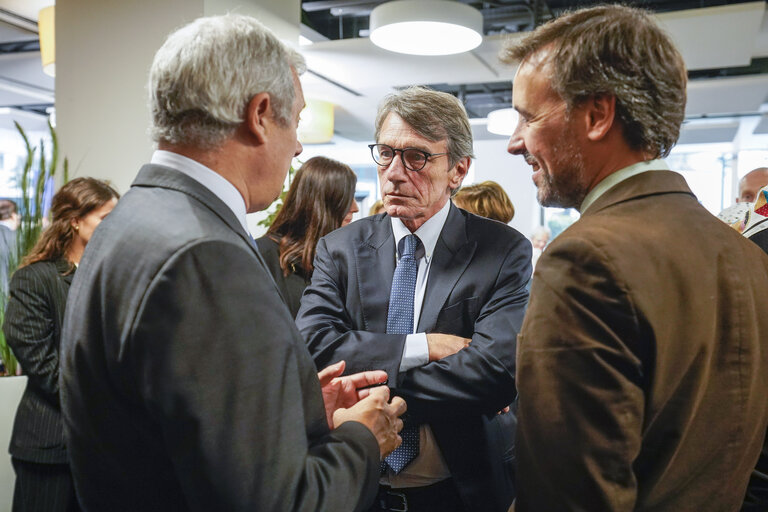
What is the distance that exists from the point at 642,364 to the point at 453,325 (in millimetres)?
726

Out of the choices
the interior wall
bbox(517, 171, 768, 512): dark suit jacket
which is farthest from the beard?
the interior wall

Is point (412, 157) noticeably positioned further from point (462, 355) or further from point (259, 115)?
point (259, 115)

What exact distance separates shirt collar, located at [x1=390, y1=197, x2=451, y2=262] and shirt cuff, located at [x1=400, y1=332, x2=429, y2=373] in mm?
266

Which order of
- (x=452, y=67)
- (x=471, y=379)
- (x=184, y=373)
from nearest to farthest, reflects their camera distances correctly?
(x=184, y=373)
(x=471, y=379)
(x=452, y=67)

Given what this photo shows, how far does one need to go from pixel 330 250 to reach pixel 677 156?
469 inches

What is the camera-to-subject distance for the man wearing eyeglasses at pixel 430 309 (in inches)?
59.8

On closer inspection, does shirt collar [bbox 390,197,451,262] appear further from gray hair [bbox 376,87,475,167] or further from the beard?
the beard

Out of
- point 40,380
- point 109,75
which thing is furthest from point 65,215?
point 109,75

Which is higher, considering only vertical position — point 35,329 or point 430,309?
point 430,309

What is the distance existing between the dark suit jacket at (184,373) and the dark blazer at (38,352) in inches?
72.2

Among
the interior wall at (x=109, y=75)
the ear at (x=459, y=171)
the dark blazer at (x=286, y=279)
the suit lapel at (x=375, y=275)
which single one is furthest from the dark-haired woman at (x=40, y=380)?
the ear at (x=459, y=171)

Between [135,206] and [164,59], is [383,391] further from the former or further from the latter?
[164,59]

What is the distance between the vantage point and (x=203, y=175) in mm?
1001

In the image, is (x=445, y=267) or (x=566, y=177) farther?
(x=445, y=267)
